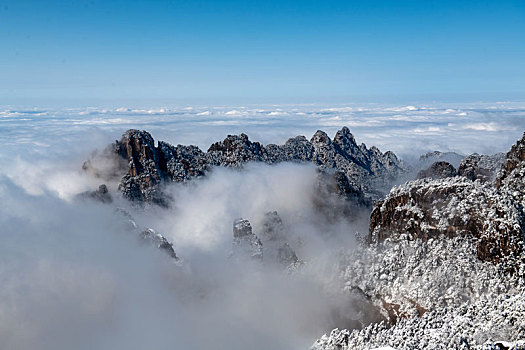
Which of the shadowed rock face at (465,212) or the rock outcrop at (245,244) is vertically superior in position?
the shadowed rock face at (465,212)

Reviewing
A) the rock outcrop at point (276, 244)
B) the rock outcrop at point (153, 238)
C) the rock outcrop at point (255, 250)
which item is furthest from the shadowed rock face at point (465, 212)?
the rock outcrop at point (153, 238)

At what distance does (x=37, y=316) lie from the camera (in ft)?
363

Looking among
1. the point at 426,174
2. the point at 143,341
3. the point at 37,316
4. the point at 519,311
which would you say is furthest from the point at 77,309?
the point at 426,174

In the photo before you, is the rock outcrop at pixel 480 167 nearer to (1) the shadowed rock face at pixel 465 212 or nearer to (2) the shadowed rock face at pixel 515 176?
(2) the shadowed rock face at pixel 515 176

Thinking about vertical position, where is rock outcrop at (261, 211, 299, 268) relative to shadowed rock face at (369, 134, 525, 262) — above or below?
below

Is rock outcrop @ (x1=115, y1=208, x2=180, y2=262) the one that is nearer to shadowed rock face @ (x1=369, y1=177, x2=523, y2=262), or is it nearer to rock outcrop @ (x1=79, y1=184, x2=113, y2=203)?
rock outcrop @ (x1=79, y1=184, x2=113, y2=203)

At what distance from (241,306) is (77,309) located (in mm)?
50101

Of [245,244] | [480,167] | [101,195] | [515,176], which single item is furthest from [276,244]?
[101,195]

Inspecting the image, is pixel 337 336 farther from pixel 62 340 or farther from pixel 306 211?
pixel 306 211

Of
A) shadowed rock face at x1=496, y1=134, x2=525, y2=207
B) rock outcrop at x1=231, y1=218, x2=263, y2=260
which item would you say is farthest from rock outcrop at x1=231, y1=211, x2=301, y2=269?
shadowed rock face at x1=496, y1=134, x2=525, y2=207

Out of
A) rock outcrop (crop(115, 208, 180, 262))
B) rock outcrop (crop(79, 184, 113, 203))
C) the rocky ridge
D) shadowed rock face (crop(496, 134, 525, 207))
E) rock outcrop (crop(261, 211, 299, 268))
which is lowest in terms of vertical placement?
rock outcrop (crop(261, 211, 299, 268))

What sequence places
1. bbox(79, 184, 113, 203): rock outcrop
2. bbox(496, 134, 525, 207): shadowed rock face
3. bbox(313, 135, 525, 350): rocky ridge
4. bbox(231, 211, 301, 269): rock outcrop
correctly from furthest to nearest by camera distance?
bbox(79, 184, 113, 203): rock outcrop
bbox(231, 211, 301, 269): rock outcrop
bbox(496, 134, 525, 207): shadowed rock face
bbox(313, 135, 525, 350): rocky ridge

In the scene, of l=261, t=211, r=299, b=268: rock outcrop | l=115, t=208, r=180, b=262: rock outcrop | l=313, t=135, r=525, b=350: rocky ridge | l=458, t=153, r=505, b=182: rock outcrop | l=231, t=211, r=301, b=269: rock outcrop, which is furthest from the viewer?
l=458, t=153, r=505, b=182: rock outcrop

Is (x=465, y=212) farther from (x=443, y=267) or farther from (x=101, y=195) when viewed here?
(x=101, y=195)
